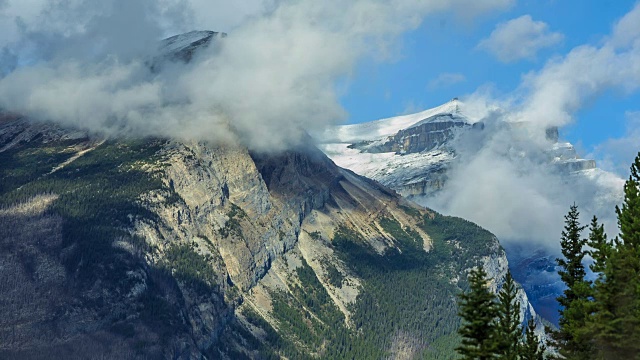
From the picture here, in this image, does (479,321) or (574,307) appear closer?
(479,321)

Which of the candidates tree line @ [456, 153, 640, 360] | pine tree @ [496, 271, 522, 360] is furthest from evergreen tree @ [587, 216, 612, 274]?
pine tree @ [496, 271, 522, 360]

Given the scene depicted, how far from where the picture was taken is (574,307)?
10638 cm

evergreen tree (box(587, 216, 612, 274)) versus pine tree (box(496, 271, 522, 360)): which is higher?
evergreen tree (box(587, 216, 612, 274))

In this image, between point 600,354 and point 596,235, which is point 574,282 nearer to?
point 596,235

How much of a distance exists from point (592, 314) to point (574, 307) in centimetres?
570

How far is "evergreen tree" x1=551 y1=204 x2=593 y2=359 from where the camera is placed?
10262 centimetres

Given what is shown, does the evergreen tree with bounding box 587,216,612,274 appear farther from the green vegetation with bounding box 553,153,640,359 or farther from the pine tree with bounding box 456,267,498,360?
the pine tree with bounding box 456,267,498,360

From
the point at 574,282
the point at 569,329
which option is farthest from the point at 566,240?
the point at 569,329

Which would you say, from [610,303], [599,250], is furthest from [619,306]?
[599,250]

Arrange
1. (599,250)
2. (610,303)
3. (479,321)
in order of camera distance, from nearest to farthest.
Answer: (479,321), (610,303), (599,250)

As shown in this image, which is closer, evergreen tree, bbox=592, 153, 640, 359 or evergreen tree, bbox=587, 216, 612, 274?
evergreen tree, bbox=592, 153, 640, 359

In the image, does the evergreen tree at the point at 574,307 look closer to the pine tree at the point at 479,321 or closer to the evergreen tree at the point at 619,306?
the evergreen tree at the point at 619,306

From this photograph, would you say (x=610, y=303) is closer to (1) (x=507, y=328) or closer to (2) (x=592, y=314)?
(2) (x=592, y=314)

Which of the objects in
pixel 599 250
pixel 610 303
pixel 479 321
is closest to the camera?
pixel 479 321
